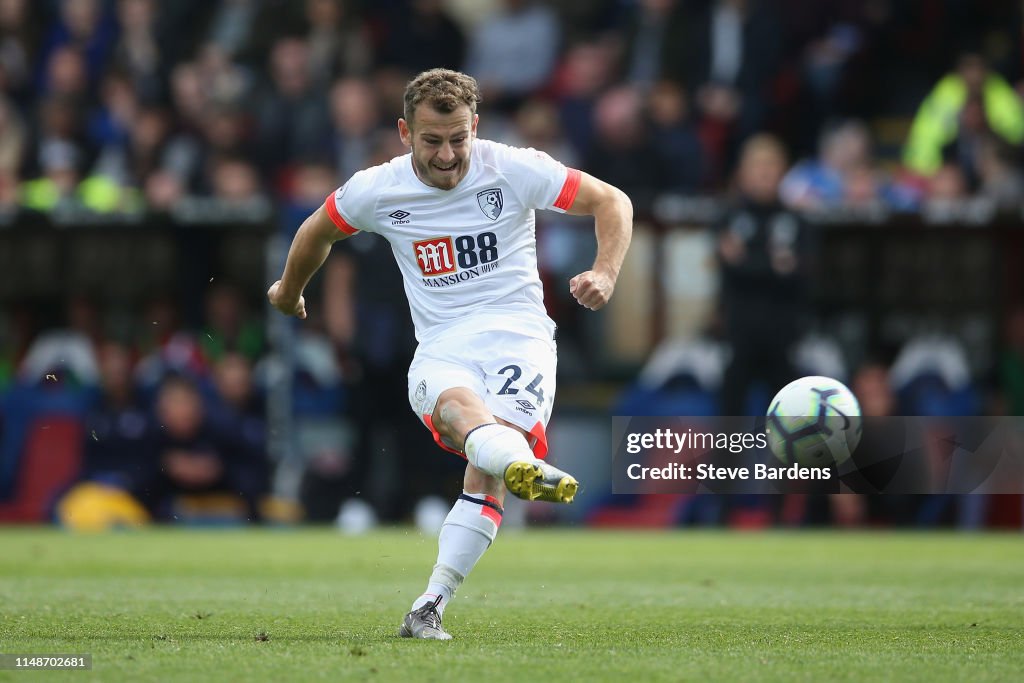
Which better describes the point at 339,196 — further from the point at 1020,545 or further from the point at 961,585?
the point at 1020,545

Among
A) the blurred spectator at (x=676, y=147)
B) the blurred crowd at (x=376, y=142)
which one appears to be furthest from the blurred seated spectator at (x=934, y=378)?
the blurred spectator at (x=676, y=147)

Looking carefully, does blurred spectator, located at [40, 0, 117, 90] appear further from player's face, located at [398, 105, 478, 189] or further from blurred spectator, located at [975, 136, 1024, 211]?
player's face, located at [398, 105, 478, 189]

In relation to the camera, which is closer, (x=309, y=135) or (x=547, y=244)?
(x=547, y=244)

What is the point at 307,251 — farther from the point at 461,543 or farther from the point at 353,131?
the point at 353,131

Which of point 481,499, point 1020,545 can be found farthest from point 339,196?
point 1020,545

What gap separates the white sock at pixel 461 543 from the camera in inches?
254

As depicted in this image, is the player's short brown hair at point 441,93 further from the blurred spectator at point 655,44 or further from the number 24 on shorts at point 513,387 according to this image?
the blurred spectator at point 655,44

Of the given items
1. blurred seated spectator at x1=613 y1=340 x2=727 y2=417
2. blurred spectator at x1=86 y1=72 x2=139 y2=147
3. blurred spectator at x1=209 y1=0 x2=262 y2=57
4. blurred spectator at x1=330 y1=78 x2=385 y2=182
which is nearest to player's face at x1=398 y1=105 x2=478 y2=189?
blurred seated spectator at x1=613 y1=340 x2=727 y2=417

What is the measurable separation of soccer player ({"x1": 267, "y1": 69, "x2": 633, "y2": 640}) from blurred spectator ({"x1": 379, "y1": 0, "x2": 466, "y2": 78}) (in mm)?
10396

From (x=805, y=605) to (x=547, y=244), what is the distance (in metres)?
6.71

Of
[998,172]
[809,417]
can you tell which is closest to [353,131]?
[998,172]

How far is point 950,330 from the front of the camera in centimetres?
1445

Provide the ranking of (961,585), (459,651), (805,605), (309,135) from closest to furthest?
(459,651) → (805,605) → (961,585) → (309,135)

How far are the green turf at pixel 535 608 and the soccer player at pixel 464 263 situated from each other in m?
0.54
